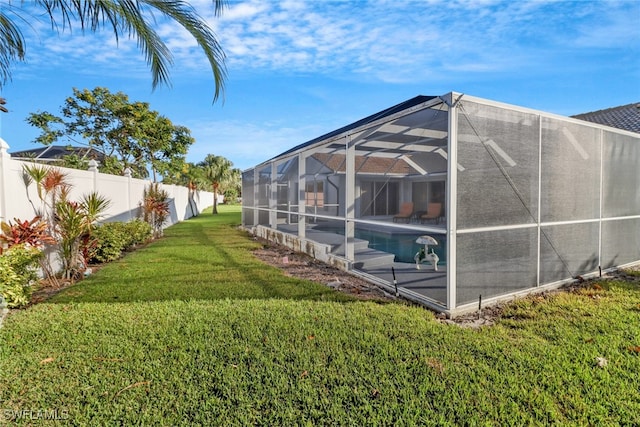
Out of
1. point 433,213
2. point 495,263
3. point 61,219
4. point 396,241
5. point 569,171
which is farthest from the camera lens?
point 433,213

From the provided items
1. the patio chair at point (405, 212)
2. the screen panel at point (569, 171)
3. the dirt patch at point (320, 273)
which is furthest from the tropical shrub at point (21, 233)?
the patio chair at point (405, 212)

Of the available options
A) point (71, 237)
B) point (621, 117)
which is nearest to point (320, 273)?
point (71, 237)

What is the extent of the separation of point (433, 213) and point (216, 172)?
21.2 metres

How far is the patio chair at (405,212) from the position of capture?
14008mm

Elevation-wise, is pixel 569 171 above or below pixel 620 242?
above

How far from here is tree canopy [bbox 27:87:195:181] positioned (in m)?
18.6

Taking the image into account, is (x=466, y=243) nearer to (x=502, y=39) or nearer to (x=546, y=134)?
(x=546, y=134)

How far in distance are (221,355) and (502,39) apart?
8383 millimetres

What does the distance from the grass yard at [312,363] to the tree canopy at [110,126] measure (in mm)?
16862

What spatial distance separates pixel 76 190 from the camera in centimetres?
729

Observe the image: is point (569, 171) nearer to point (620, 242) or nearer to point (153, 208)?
point (620, 242)

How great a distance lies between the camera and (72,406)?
2.35 meters

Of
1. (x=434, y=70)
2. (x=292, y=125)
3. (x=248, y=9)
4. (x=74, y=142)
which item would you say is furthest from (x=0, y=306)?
(x=74, y=142)

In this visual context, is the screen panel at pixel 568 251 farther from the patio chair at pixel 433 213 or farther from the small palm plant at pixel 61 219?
the small palm plant at pixel 61 219
